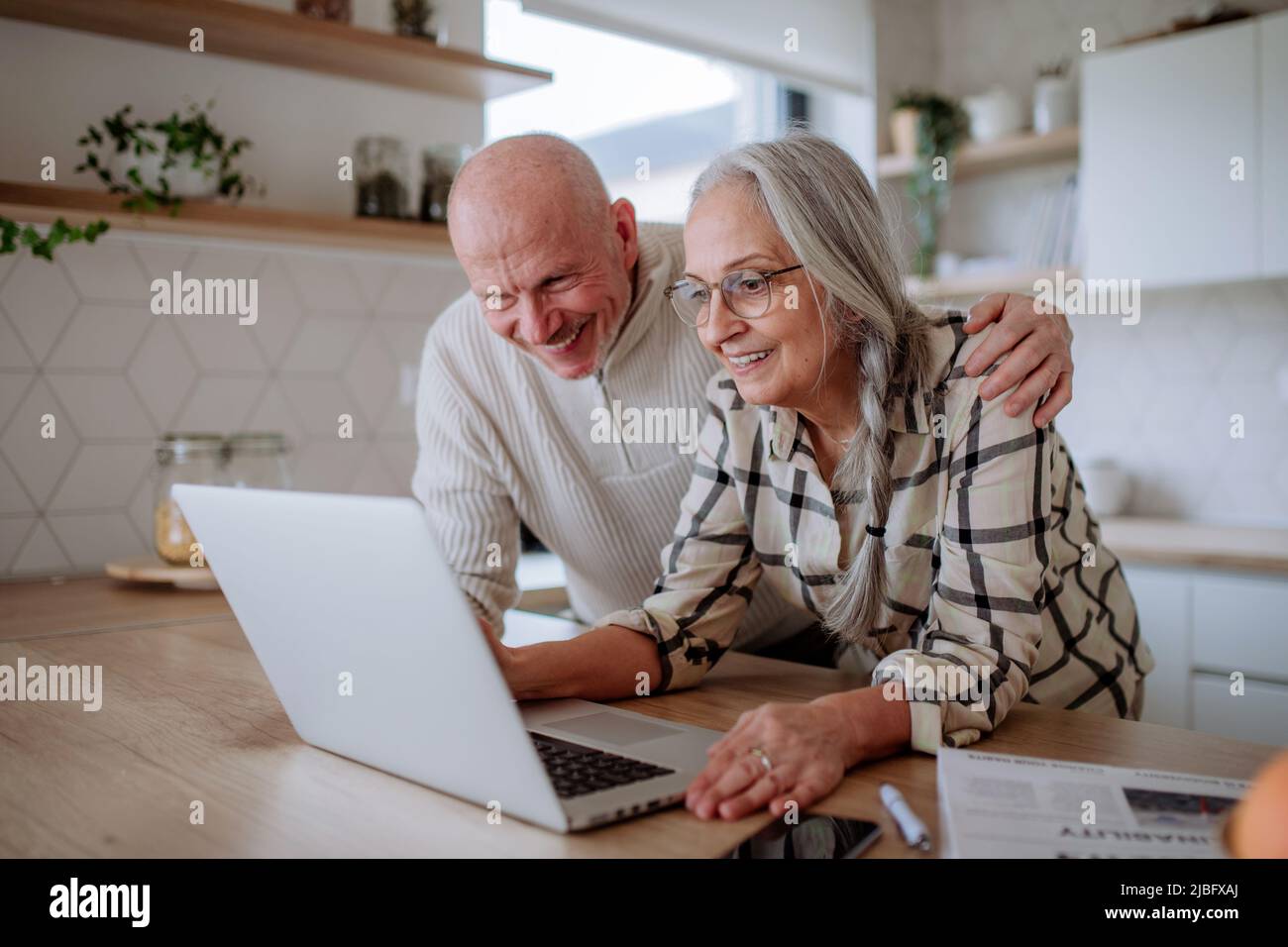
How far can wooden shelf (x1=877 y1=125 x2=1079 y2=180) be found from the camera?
3193mm

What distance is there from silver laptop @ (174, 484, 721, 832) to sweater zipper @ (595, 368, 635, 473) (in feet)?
2.09

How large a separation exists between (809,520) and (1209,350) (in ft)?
7.49

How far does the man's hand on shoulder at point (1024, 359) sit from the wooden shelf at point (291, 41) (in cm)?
148

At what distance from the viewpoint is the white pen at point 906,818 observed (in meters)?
0.78

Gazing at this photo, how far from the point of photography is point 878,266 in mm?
1214

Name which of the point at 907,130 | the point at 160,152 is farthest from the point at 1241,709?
the point at 160,152

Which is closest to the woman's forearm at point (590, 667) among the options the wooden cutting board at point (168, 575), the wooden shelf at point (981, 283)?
the wooden cutting board at point (168, 575)

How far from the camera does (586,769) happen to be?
93cm

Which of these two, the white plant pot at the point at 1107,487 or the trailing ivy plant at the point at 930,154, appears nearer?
the white plant pot at the point at 1107,487

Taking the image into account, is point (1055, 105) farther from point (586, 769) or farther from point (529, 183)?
point (586, 769)

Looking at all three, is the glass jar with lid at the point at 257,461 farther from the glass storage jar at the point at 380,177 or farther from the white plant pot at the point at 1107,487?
the white plant pot at the point at 1107,487

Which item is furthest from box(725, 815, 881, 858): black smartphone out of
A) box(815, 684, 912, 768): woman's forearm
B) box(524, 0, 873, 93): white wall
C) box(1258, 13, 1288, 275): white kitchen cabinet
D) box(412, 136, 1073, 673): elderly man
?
box(1258, 13, 1288, 275): white kitchen cabinet
